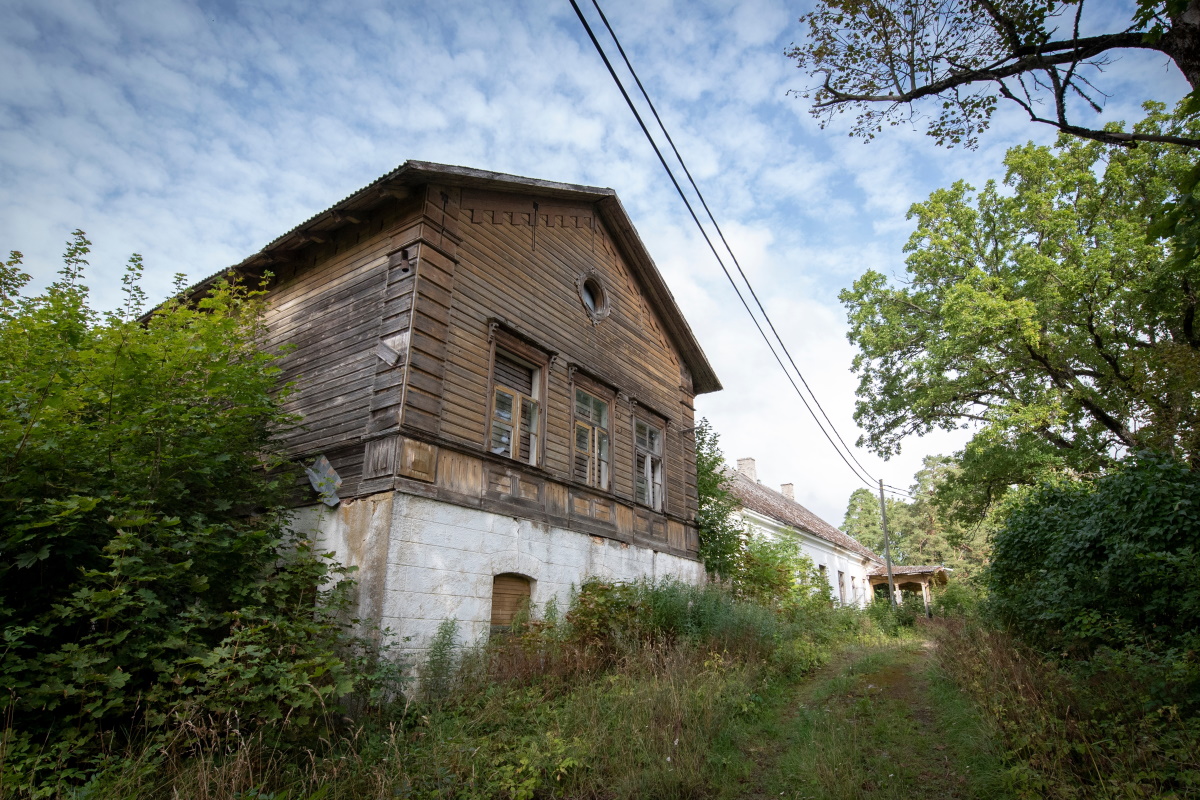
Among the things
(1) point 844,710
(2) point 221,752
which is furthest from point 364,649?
(1) point 844,710

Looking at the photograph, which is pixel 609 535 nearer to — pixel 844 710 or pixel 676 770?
pixel 844 710

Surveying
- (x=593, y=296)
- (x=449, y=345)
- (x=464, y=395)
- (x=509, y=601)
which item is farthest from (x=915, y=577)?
(x=449, y=345)

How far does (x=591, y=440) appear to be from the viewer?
11.8 metres

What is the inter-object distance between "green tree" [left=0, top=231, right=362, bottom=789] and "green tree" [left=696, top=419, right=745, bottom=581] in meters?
9.50

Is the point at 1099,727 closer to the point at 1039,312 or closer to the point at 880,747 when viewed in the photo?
the point at 880,747

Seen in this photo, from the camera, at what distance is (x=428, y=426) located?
28.0 feet

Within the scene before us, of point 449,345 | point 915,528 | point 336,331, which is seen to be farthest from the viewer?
point 915,528

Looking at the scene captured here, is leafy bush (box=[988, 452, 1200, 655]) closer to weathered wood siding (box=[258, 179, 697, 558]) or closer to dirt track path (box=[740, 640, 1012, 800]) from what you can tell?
dirt track path (box=[740, 640, 1012, 800])

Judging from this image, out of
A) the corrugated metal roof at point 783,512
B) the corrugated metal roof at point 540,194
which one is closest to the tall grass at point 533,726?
the corrugated metal roof at point 540,194

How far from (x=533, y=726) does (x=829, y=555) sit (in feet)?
90.3

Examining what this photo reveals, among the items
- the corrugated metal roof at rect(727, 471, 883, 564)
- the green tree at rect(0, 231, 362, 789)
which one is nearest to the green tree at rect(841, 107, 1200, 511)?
the corrugated metal roof at rect(727, 471, 883, 564)

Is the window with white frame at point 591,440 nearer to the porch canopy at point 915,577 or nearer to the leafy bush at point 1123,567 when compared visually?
the leafy bush at point 1123,567

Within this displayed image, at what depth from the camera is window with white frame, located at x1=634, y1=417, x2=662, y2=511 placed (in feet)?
43.2

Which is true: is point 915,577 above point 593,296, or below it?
below
